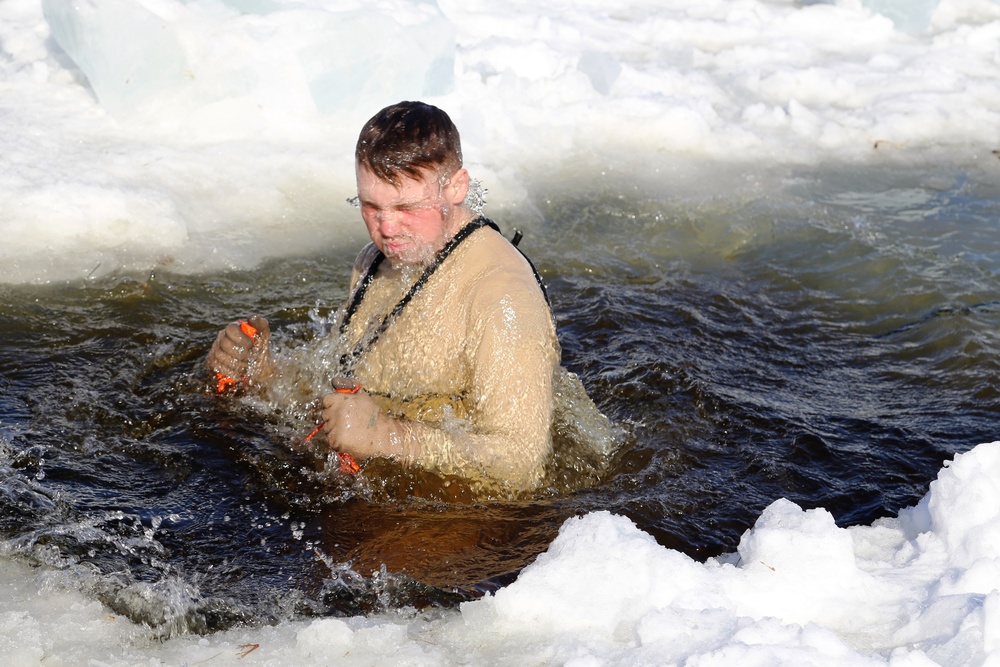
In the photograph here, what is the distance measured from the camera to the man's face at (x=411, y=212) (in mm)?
3623

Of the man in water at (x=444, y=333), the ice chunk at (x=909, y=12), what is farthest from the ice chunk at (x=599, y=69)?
the man in water at (x=444, y=333)

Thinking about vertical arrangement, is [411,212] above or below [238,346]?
above

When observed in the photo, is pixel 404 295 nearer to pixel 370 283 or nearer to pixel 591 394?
pixel 370 283

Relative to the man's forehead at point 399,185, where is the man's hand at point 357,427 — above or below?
below

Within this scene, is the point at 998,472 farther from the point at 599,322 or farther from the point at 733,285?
the point at 733,285

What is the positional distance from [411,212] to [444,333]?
45cm

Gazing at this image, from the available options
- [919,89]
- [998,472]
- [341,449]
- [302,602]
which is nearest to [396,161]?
[341,449]

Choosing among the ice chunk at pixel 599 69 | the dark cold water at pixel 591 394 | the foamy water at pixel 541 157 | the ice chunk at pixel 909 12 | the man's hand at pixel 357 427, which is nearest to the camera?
the foamy water at pixel 541 157

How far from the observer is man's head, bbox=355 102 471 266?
360 centimetres

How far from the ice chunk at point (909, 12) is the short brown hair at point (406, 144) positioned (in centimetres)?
798

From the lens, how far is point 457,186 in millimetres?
3738

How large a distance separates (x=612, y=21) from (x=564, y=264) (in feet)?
15.3

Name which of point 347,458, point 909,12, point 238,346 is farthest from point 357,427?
point 909,12

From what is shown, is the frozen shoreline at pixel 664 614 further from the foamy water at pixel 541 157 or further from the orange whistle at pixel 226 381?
the orange whistle at pixel 226 381
